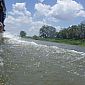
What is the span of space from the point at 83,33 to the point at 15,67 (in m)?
145

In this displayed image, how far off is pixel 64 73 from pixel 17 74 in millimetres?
3153

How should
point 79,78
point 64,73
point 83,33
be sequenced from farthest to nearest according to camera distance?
point 83,33
point 64,73
point 79,78

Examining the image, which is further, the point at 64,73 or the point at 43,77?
the point at 64,73

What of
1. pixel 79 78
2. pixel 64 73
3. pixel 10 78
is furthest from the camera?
pixel 64 73

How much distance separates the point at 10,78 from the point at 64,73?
4118 millimetres

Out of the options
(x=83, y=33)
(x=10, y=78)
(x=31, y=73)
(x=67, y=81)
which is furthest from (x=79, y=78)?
(x=83, y=33)

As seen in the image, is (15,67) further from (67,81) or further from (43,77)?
(67,81)

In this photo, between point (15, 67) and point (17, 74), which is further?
point (15, 67)

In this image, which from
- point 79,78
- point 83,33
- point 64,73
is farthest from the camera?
point 83,33

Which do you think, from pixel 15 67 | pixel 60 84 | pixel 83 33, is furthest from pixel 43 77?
pixel 83 33

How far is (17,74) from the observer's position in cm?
1561

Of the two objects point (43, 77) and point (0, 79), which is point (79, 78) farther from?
point (0, 79)

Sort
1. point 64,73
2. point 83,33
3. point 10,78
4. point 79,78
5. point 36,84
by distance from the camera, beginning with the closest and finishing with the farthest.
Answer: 1. point 36,84
2. point 10,78
3. point 79,78
4. point 64,73
5. point 83,33

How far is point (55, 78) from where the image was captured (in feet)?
49.4
